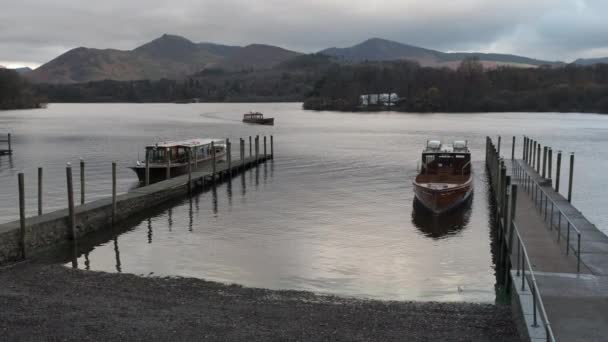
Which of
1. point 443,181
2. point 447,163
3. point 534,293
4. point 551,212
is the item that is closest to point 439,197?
point 443,181

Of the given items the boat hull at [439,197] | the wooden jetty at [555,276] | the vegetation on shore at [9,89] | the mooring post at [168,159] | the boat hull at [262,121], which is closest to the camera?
the wooden jetty at [555,276]

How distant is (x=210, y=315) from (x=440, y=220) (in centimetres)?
1872

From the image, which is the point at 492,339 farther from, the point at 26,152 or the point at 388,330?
the point at 26,152

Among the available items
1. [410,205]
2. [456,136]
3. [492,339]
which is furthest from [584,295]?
[456,136]

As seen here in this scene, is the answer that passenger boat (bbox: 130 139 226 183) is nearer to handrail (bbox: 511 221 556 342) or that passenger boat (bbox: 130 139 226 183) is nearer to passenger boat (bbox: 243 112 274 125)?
handrail (bbox: 511 221 556 342)

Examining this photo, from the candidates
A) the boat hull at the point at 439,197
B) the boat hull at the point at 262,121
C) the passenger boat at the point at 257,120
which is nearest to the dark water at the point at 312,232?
the boat hull at the point at 439,197

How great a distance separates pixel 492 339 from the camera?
1288cm

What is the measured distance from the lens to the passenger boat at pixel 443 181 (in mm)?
31297

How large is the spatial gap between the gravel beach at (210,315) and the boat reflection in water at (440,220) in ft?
39.3

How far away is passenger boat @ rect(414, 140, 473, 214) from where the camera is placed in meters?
31.3

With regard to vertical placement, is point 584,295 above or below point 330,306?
above

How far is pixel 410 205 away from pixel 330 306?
19848 mm

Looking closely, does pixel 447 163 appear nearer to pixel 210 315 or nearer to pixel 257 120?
pixel 210 315

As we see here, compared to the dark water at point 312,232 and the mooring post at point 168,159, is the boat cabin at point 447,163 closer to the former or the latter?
the dark water at point 312,232
